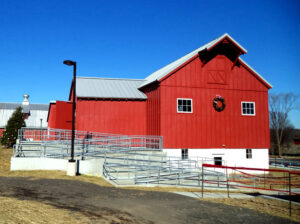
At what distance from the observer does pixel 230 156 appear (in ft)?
76.9

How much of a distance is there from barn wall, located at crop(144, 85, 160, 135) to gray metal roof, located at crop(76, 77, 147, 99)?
2.76ft

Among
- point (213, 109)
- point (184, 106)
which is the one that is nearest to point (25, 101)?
point (184, 106)

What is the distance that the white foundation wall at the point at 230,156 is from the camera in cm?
2238

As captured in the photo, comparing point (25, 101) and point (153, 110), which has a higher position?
point (25, 101)

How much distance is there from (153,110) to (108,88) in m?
4.55

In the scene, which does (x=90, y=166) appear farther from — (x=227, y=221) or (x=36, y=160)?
(x=227, y=221)

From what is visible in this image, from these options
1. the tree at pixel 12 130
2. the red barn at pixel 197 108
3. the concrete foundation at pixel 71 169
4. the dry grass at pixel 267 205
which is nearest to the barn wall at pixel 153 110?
the red barn at pixel 197 108

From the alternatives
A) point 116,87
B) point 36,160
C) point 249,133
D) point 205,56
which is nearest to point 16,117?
point 116,87

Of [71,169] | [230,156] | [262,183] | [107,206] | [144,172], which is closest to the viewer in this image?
[107,206]

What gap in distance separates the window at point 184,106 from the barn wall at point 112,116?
330 cm

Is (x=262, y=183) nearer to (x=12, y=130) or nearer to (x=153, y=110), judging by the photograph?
(x=153, y=110)

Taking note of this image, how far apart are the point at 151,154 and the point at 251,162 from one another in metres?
9.14

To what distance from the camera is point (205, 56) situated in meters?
23.1

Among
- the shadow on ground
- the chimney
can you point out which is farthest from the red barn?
the chimney
